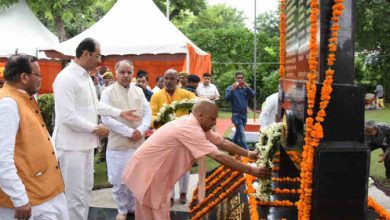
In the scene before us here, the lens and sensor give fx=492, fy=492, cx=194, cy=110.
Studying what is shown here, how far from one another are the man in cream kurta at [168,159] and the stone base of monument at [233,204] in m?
0.53

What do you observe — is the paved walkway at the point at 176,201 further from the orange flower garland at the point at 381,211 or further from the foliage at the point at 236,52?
the foliage at the point at 236,52

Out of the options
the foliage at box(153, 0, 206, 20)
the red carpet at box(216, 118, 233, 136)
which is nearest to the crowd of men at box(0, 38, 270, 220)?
the red carpet at box(216, 118, 233, 136)

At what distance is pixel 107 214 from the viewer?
6152 mm

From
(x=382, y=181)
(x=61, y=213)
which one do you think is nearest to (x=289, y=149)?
(x=61, y=213)

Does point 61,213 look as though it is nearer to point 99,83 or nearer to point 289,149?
point 289,149

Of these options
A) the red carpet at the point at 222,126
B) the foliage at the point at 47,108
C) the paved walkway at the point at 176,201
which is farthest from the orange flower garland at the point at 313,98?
the red carpet at the point at 222,126

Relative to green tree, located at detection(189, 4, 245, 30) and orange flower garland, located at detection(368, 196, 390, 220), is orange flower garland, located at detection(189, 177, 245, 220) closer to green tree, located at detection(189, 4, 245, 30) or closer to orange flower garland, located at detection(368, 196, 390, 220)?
orange flower garland, located at detection(368, 196, 390, 220)

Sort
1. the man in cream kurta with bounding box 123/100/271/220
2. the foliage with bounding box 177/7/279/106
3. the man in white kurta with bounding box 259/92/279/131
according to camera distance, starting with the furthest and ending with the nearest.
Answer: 1. the foliage with bounding box 177/7/279/106
2. the man in white kurta with bounding box 259/92/279/131
3. the man in cream kurta with bounding box 123/100/271/220

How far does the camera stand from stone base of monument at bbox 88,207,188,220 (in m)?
5.99

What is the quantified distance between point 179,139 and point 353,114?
134 cm

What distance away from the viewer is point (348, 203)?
3436 millimetres

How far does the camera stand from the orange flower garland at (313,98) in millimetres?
3293

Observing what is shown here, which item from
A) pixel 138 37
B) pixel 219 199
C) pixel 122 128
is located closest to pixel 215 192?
pixel 219 199

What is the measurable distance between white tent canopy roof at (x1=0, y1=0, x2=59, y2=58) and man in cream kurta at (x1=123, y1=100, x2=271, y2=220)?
1460cm
